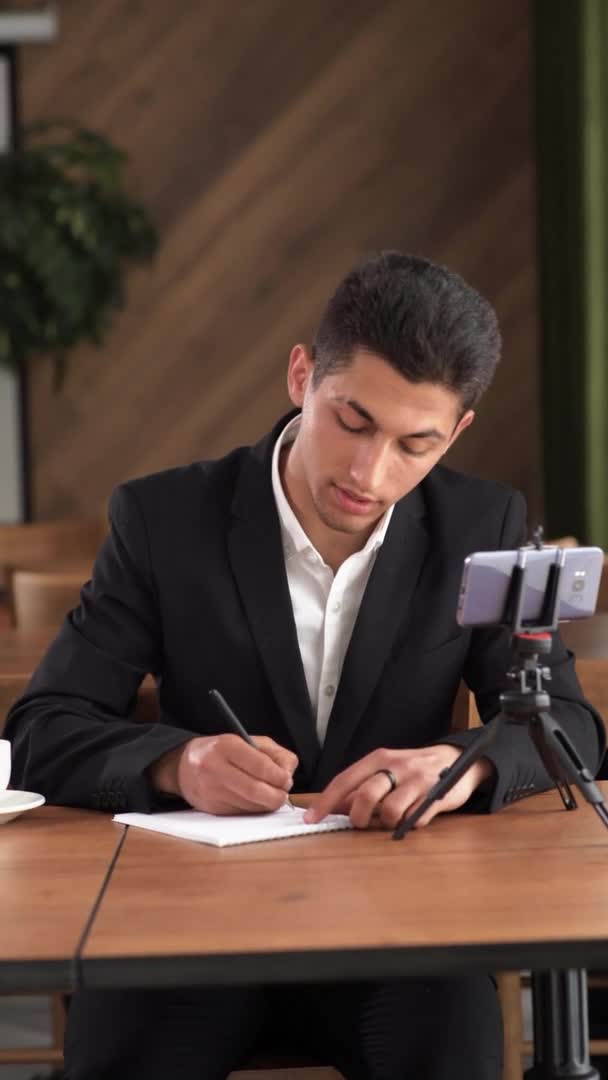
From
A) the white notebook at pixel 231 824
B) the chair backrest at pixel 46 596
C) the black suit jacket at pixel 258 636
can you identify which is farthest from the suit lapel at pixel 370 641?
the chair backrest at pixel 46 596

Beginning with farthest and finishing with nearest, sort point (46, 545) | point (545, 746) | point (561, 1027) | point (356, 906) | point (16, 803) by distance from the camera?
point (46, 545) < point (16, 803) < point (545, 746) < point (561, 1027) < point (356, 906)

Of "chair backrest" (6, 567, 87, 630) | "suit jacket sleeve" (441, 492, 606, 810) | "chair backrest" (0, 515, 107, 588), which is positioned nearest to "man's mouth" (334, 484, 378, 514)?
"suit jacket sleeve" (441, 492, 606, 810)

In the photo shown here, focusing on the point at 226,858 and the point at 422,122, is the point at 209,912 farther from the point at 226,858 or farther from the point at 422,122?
the point at 422,122

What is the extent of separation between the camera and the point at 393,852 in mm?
1392

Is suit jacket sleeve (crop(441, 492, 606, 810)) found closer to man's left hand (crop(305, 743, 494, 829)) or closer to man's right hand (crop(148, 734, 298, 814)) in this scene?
man's left hand (crop(305, 743, 494, 829))

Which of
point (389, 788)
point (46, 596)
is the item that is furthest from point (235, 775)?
point (46, 596)

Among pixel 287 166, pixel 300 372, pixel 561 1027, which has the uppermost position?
pixel 287 166

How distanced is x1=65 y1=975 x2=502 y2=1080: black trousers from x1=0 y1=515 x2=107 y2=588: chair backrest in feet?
10.1

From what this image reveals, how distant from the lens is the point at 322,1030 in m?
1.64

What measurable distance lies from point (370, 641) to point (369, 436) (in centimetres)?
27

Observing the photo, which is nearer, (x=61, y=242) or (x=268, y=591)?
(x=268, y=591)

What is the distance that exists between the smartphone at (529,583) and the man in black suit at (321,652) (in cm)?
21

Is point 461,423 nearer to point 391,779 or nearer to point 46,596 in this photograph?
point 391,779

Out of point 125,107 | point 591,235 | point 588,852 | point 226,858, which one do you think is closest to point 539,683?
point 588,852
